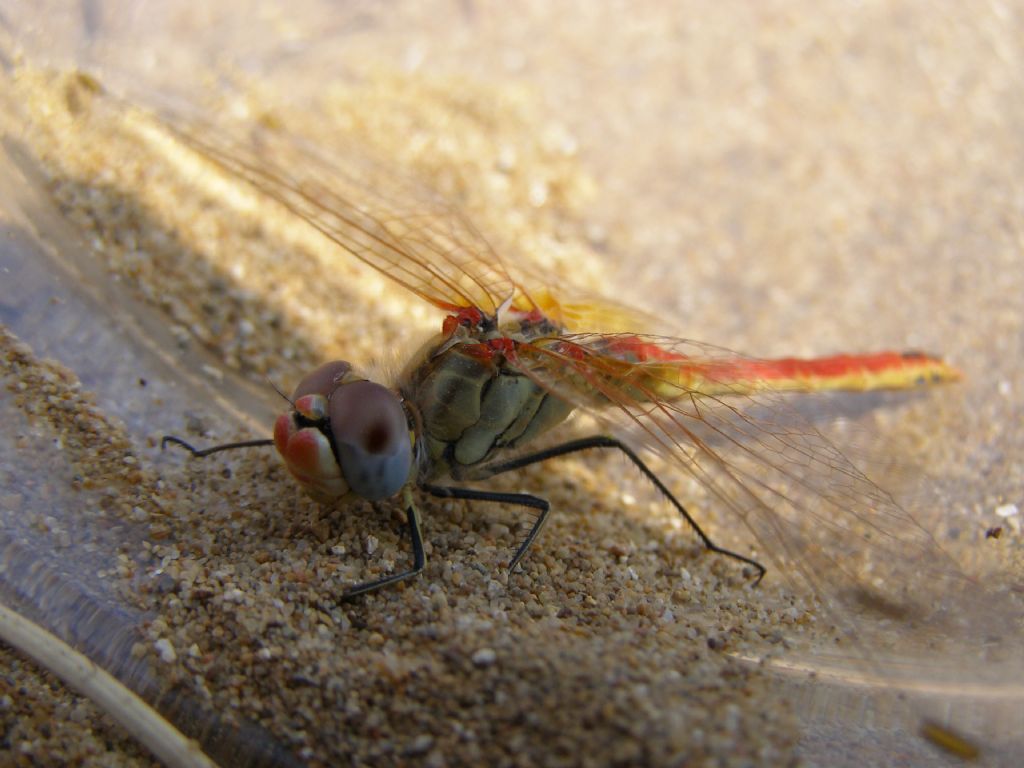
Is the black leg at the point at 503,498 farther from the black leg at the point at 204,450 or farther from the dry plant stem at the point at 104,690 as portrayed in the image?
the dry plant stem at the point at 104,690

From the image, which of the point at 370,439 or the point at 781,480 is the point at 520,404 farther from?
the point at 781,480

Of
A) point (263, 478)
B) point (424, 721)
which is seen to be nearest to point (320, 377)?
point (263, 478)

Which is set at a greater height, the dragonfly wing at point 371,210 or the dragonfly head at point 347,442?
the dragonfly wing at point 371,210

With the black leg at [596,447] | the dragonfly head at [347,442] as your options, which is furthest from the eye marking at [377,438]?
the black leg at [596,447]

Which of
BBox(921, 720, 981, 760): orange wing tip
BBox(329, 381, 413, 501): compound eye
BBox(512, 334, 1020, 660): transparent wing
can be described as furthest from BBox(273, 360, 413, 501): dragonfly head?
BBox(921, 720, 981, 760): orange wing tip

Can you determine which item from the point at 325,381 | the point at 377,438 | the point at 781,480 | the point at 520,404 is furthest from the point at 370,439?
the point at 781,480

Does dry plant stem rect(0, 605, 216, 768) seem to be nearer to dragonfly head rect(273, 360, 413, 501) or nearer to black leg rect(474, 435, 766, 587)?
dragonfly head rect(273, 360, 413, 501)
